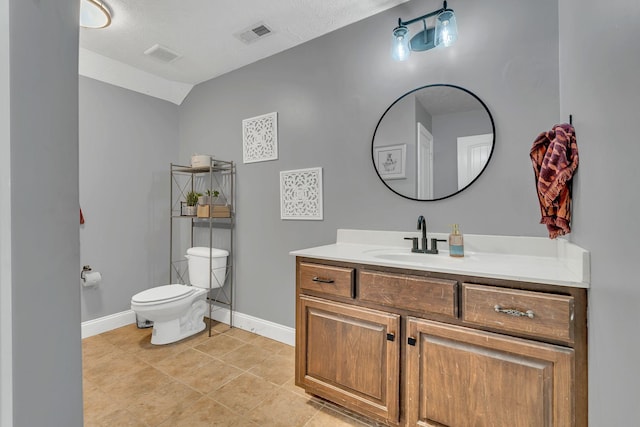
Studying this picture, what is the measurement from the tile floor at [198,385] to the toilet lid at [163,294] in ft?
1.37

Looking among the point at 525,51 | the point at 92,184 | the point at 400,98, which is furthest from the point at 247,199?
the point at 525,51

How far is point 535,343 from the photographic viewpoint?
1.07m

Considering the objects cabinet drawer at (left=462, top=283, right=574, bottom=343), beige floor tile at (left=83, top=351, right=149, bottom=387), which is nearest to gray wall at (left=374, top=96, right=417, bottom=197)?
cabinet drawer at (left=462, top=283, right=574, bottom=343)

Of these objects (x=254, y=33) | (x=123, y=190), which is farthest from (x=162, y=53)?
(x=123, y=190)

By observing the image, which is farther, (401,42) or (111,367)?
(111,367)

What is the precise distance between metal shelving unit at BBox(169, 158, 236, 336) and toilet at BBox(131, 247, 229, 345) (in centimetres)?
8

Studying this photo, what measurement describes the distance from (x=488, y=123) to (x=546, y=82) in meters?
0.31

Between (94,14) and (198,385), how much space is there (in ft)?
8.38

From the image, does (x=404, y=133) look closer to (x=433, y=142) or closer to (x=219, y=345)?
(x=433, y=142)

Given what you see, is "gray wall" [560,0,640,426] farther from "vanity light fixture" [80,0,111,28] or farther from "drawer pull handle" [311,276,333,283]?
"vanity light fixture" [80,0,111,28]

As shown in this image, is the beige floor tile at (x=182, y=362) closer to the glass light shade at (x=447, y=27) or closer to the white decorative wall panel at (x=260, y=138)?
the white decorative wall panel at (x=260, y=138)

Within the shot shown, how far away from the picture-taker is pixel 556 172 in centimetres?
117

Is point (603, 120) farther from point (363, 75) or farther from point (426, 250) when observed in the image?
point (363, 75)

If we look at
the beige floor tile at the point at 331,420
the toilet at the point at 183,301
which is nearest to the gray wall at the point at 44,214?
the beige floor tile at the point at 331,420
